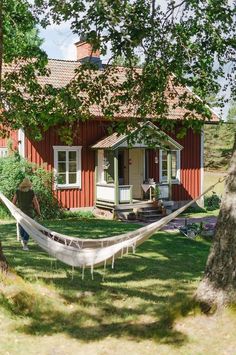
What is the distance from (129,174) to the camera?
66.0ft

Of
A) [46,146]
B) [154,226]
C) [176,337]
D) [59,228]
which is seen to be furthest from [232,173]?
[46,146]

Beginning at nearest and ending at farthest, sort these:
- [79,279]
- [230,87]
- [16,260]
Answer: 1. [79,279]
2. [16,260]
3. [230,87]

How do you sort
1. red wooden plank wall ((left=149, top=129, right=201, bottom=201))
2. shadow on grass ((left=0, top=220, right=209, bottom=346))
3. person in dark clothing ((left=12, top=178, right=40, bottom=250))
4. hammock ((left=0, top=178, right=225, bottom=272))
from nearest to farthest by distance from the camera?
shadow on grass ((left=0, top=220, right=209, bottom=346)) < hammock ((left=0, top=178, right=225, bottom=272)) < person in dark clothing ((left=12, top=178, right=40, bottom=250)) < red wooden plank wall ((left=149, top=129, right=201, bottom=201))

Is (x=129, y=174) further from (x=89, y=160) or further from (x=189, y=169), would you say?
(x=189, y=169)

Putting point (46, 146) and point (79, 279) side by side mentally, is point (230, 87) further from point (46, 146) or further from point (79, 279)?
point (46, 146)

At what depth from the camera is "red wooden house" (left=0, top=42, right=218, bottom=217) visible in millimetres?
17781

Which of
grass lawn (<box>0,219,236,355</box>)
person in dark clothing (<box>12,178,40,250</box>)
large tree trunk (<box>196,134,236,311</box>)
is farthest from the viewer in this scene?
person in dark clothing (<box>12,178,40,250</box>)

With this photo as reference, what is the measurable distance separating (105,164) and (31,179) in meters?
3.16

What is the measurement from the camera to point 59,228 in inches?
561

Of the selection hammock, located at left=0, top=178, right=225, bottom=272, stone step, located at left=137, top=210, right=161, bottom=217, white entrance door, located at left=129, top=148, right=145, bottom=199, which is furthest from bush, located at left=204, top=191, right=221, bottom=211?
hammock, located at left=0, top=178, right=225, bottom=272

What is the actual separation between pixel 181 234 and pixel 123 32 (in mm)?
6830

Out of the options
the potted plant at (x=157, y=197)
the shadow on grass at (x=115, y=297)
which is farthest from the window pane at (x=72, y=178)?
the shadow on grass at (x=115, y=297)

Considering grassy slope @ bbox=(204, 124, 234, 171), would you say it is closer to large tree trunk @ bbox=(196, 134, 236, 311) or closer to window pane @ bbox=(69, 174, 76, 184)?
window pane @ bbox=(69, 174, 76, 184)

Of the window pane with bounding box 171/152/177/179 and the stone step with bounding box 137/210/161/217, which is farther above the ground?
the window pane with bounding box 171/152/177/179
